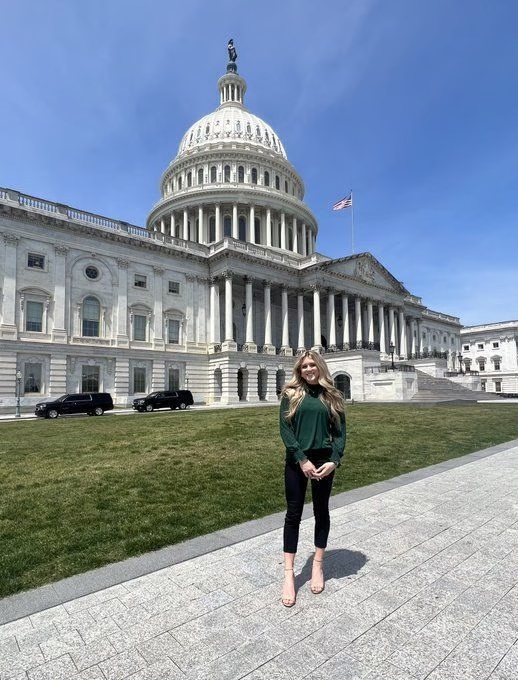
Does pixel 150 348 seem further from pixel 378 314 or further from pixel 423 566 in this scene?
pixel 423 566

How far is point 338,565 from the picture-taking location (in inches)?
196

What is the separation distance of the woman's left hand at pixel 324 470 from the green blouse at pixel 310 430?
0.08 metres

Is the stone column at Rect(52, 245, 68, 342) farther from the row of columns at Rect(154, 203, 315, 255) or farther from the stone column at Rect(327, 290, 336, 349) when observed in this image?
the stone column at Rect(327, 290, 336, 349)

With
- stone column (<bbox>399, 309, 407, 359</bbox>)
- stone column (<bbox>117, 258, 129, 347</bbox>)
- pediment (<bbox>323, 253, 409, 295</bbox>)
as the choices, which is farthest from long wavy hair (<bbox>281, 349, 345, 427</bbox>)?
stone column (<bbox>399, 309, 407, 359</bbox>)

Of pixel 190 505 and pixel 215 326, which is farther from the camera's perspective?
pixel 215 326

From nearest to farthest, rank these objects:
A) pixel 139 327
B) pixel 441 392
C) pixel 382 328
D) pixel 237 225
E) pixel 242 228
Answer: pixel 139 327 < pixel 441 392 < pixel 382 328 < pixel 237 225 < pixel 242 228

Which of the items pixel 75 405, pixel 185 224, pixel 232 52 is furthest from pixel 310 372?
pixel 232 52

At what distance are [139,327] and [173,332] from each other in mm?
4166

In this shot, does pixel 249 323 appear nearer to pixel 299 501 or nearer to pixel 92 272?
pixel 92 272

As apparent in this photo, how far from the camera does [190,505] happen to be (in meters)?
7.24

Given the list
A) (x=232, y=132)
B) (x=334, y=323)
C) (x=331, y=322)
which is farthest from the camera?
(x=232, y=132)

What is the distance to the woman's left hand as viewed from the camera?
4.25 metres

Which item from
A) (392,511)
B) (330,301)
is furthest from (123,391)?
(392,511)

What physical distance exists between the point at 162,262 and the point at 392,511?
146 feet
